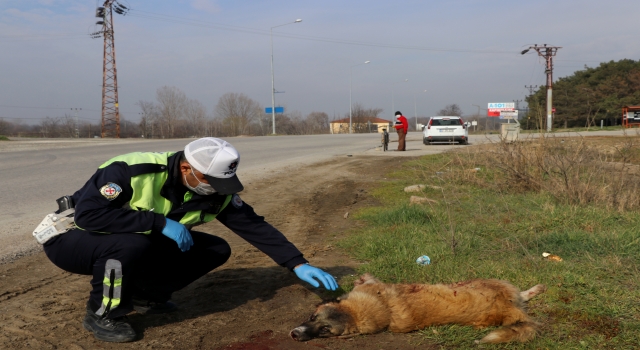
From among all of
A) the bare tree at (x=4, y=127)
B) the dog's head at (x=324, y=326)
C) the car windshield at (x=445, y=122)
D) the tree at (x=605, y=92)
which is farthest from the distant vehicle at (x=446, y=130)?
the bare tree at (x=4, y=127)

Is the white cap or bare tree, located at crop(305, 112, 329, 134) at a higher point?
bare tree, located at crop(305, 112, 329, 134)

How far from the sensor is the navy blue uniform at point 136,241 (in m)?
3.06

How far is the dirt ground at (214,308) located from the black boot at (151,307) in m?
0.05

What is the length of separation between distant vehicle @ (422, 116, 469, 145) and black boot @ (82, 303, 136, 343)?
21.3 meters

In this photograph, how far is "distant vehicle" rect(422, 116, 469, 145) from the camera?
2372 centimetres

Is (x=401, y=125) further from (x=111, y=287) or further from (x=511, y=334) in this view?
(x=111, y=287)

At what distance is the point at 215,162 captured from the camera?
10.3 feet

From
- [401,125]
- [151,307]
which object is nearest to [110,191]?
[151,307]

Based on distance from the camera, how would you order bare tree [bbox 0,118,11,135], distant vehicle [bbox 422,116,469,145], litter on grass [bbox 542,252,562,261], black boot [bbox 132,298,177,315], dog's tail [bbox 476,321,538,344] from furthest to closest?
bare tree [bbox 0,118,11,135], distant vehicle [bbox 422,116,469,145], litter on grass [bbox 542,252,562,261], black boot [bbox 132,298,177,315], dog's tail [bbox 476,321,538,344]

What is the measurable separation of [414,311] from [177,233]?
4.84 ft

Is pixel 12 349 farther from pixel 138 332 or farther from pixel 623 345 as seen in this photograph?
pixel 623 345

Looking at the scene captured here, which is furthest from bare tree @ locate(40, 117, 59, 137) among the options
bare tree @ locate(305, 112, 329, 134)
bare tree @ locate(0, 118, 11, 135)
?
bare tree @ locate(305, 112, 329, 134)

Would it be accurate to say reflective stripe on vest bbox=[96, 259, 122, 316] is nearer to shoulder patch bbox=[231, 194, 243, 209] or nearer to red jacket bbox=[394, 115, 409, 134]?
shoulder patch bbox=[231, 194, 243, 209]

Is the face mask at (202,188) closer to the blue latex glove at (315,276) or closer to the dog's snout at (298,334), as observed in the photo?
the blue latex glove at (315,276)
